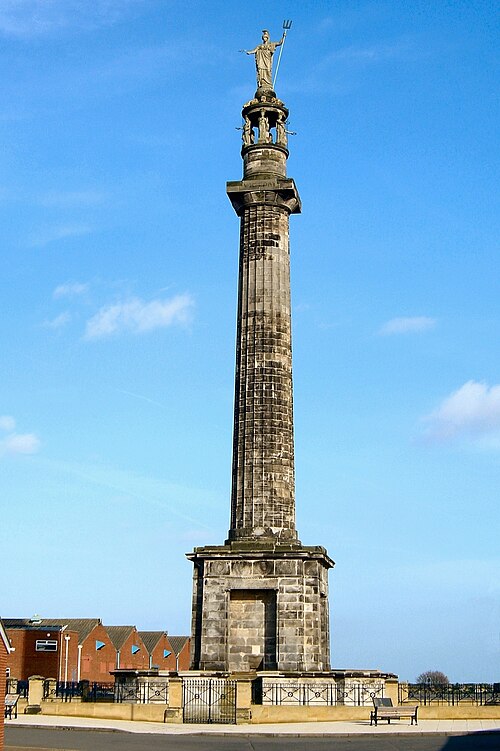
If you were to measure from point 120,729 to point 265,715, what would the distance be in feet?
15.7

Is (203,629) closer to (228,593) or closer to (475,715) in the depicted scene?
(228,593)

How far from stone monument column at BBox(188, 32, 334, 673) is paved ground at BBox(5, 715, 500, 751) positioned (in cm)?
453

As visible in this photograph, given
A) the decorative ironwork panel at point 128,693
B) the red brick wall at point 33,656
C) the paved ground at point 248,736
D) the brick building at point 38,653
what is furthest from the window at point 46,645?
the paved ground at point 248,736

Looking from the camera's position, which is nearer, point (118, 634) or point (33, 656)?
point (33, 656)

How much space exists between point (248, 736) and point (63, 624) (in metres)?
54.5

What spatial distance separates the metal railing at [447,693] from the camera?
113ft

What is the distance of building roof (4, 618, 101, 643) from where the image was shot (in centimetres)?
7300

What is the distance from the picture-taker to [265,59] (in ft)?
130

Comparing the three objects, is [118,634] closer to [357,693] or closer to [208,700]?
[208,700]

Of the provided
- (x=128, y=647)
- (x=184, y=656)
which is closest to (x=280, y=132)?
(x=128, y=647)

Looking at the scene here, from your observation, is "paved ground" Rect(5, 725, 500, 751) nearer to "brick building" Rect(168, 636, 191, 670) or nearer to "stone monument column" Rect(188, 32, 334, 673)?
"stone monument column" Rect(188, 32, 334, 673)

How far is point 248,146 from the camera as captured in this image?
125ft

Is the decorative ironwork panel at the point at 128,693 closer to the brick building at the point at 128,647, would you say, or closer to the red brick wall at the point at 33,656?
the red brick wall at the point at 33,656

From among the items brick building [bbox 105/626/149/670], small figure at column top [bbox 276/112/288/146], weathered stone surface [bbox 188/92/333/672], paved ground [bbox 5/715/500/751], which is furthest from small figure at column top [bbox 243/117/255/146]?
brick building [bbox 105/626/149/670]
